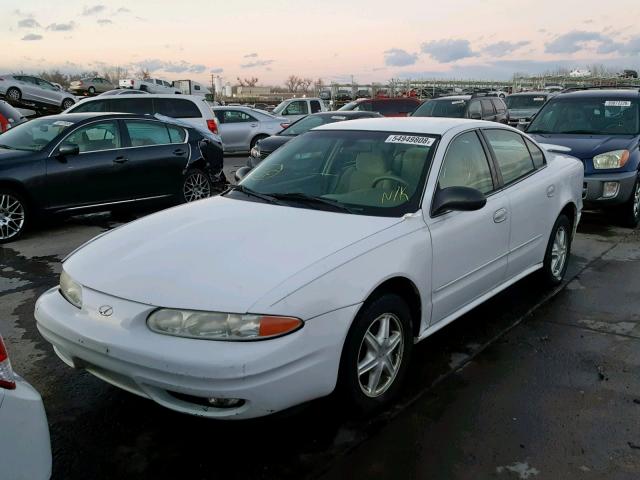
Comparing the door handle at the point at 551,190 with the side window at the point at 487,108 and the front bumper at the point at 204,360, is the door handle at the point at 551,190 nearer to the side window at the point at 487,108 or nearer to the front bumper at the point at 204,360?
the front bumper at the point at 204,360

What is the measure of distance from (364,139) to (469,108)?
451 inches

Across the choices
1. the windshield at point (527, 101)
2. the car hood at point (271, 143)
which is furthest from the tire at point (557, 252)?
the windshield at point (527, 101)

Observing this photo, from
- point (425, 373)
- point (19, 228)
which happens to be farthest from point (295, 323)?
point (19, 228)

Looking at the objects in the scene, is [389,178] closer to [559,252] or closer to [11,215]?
[559,252]

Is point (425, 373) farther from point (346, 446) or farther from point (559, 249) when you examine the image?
→ point (559, 249)

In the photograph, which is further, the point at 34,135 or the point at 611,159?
the point at 34,135

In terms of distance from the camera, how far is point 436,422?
3.12 m

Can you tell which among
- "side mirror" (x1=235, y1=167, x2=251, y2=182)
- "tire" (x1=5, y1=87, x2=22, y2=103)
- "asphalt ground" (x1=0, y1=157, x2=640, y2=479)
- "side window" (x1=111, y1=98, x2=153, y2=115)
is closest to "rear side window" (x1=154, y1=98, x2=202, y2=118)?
"side window" (x1=111, y1=98, x2=153, y2=115)

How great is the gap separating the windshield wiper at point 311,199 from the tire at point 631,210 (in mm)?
5484

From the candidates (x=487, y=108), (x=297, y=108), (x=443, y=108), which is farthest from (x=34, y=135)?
(x=297, y=108)

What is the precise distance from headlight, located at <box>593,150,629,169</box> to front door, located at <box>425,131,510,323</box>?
3952mm

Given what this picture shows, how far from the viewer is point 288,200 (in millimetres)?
3727

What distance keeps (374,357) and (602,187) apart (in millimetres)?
5493

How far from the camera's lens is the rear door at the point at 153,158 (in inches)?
315
